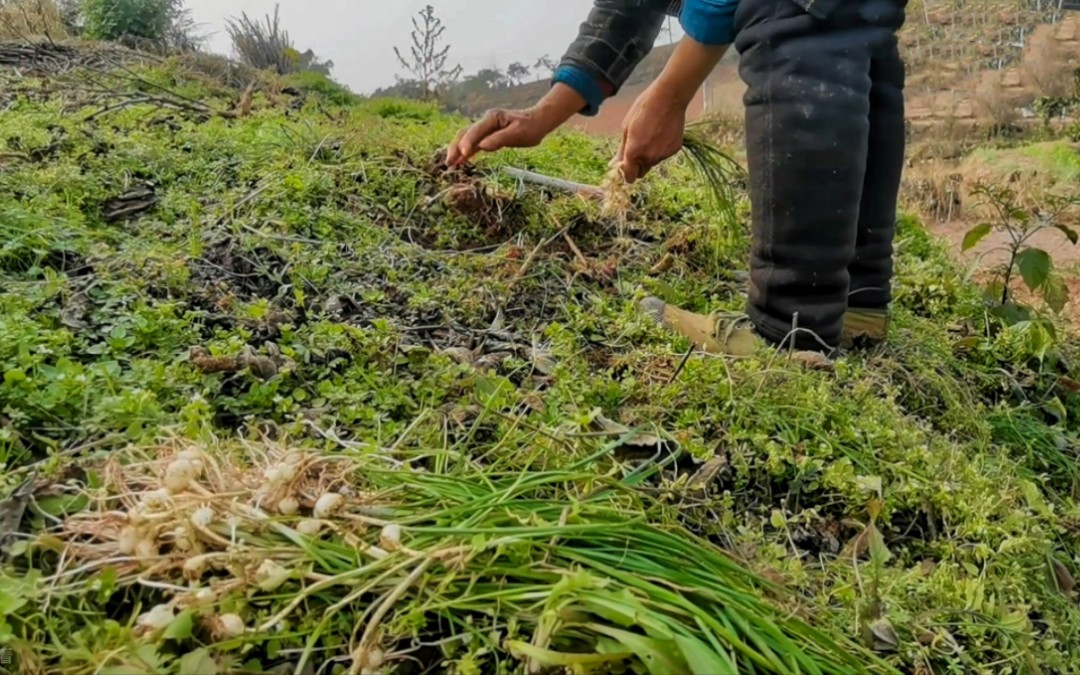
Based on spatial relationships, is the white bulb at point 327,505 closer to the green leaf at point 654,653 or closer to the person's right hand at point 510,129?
the green leaf at point 654,653

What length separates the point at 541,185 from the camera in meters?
2.84

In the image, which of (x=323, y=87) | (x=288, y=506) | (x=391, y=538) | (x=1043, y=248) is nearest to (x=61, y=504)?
(x=288, y=506)

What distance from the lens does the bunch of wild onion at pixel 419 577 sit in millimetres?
776

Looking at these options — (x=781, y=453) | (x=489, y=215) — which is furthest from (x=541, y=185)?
(x=781, y=453)

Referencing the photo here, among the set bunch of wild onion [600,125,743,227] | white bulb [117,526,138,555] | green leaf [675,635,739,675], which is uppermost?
bunch of wild onion [600,125,743,227]

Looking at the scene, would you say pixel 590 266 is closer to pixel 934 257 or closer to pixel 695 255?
pixel 695 255

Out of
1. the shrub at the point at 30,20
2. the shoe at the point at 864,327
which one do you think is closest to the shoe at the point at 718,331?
the shoe at the point at 864,327

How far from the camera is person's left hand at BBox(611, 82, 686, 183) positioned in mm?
2025

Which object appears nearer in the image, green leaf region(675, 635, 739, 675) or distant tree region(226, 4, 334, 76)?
green leaf region(675, 635, 739, 675)

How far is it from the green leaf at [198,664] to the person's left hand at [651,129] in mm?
1635

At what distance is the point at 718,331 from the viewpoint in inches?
71.5

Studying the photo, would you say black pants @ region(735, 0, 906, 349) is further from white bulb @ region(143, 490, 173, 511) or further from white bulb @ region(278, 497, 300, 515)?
white bulb @ region(143, 490, 173, 511)

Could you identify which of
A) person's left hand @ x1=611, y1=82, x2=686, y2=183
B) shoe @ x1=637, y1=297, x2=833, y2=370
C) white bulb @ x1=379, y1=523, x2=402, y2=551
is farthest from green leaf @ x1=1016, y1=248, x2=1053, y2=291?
white bulb @ x1=379, y1=523, x2=402, y2=551

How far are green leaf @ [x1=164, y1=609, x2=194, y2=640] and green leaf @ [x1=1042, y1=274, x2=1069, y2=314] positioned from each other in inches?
90.8
